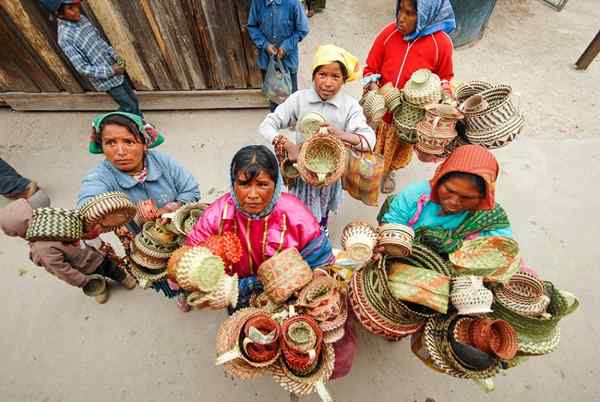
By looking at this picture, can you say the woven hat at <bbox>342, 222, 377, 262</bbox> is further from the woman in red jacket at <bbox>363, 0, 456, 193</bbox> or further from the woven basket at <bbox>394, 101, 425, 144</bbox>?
the woman in red jacket at <bbox>363, 0, 456, 193</bbox>

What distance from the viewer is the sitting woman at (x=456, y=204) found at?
151 cm

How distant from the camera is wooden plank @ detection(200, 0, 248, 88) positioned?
3.62m

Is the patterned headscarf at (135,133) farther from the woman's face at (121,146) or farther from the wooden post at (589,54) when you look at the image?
the wooden post at (589,54)

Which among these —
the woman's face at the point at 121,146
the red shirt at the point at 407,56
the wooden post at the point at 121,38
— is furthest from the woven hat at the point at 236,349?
the wooden post at the point at 121,38

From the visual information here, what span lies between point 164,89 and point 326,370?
4445 mm

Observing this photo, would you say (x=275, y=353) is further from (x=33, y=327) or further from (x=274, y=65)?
(x=274, y=65)

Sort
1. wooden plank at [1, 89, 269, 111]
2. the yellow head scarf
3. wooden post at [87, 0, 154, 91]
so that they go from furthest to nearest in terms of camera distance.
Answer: wooden plank at [1, 89, 269, 111] < wooden post at [87, 0, 154, 91] < the yellow head scarf

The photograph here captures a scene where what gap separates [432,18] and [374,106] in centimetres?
81

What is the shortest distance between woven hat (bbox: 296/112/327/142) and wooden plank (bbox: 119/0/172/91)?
9.50 ft

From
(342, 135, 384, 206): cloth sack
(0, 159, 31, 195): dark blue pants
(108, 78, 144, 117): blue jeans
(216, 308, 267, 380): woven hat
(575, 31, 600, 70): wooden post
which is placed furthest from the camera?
(575, 31, 600, 70): wooden post

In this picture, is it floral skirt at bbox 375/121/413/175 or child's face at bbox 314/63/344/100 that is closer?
child's face at bbox 314/63/344/100

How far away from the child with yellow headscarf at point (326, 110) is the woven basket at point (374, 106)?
9 centimetres

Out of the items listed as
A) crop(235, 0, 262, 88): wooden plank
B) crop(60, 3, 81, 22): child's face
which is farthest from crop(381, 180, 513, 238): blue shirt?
crop(60, 3, 81, 22): child's face

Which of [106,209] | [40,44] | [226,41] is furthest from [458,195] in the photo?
[40,44]
